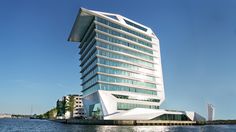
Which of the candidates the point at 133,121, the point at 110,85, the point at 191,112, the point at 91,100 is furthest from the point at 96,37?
the point at 191,112

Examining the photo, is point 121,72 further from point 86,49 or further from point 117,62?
point 86,49

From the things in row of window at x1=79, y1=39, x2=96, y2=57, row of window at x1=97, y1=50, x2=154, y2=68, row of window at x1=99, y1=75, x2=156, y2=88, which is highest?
row of window at x1=79, y1=39, x2=96, y2=57

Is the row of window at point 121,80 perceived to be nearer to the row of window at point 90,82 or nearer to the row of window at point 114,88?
the row of window at point 114,88

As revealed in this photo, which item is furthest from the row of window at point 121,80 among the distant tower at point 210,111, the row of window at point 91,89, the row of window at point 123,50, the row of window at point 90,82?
the distant tower at point 210,111

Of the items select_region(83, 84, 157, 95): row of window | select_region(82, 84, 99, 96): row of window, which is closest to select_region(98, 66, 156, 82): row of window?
select_region(83, 84, 157, 95): row of window

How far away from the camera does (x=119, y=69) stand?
106062 mm

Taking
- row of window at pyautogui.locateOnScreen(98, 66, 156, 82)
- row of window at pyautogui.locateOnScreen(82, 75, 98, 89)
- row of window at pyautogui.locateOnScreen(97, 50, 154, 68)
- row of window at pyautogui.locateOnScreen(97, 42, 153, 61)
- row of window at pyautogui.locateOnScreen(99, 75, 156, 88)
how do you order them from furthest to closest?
1. row of window at pyautogui.locateOnScreen(97, 42, 153, 61)
2. row of window at pyautogui.locateOnScreen(82, 75, 98, 89)
3. row of window at pyautogui.locateOnScreen(97, 50, 154, 68)
4. row of window at pyautogui.locateOnScreen(98, 66, 156, 82)
5. row of window at pyautogui.locateOnScreen(99, 75, 156, 88)

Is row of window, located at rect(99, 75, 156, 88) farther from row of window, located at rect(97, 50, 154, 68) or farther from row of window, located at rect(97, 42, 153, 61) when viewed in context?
row of window, located at rect(97, 42, 153, 61)

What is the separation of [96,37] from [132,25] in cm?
2295

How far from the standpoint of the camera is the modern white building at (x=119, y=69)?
3935 inches

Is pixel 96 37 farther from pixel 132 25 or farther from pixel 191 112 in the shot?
pixel 191 112

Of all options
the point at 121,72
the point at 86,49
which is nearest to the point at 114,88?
the point at 121,72

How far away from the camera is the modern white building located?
100.0 metres

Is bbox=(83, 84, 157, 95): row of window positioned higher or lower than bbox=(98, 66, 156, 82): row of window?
lower
